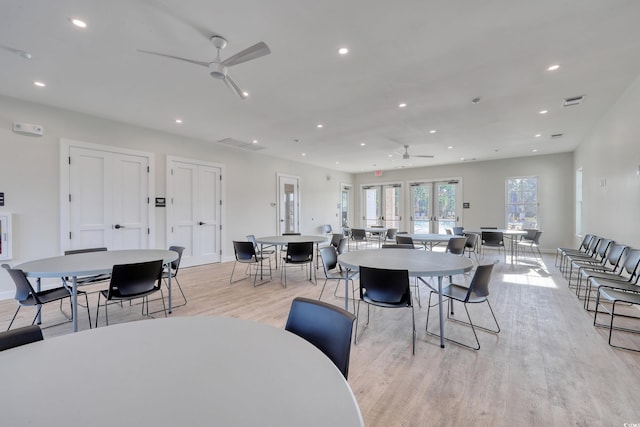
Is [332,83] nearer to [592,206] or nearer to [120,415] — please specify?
[120,415]

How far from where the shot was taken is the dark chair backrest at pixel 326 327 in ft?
3.74

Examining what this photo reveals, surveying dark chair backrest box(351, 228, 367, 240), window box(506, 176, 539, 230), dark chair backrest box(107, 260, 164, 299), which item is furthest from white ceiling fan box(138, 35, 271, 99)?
window box(506, 176, 539, 230)

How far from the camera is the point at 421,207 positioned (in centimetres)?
1031

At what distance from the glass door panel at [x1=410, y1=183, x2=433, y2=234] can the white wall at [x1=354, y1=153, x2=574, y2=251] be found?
0.95 ft

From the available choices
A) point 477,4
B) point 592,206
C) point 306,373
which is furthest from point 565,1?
point 592,206

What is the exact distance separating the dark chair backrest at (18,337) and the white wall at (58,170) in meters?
4.46

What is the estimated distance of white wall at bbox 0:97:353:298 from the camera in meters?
4.08

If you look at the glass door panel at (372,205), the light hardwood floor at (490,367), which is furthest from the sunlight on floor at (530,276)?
the glass door panel at (372,205)

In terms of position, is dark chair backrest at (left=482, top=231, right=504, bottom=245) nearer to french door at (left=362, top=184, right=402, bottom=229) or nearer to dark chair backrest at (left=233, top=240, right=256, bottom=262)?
french door at (left=362, top=184, right=402, bottom=229)

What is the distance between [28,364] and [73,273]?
6.57 ft

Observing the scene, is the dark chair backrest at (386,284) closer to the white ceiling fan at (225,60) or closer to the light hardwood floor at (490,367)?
the light hardwood floor at (490,367)

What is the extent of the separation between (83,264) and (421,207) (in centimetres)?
973

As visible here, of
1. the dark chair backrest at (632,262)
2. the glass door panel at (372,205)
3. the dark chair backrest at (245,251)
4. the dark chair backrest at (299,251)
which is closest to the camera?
the dark chair backrest at (632,262)

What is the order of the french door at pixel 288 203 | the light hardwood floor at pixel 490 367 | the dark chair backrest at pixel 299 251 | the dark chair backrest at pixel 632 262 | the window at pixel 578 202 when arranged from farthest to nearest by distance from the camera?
the french door at pixel 288 203, the window at pixel 578 202, the dark chair backrest at pixel 299 251, the dark chair backrest at pixel 632 262, the light hardwood floor at pixel 490 367
